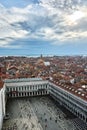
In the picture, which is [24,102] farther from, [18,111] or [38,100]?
[18,111]

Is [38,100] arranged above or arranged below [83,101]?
below

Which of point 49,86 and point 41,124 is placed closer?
point 41,124

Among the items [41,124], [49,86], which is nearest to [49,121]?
[41,124]

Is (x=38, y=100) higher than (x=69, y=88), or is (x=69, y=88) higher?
(x=69, y=88)

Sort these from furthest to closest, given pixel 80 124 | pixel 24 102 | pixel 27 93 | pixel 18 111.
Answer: pixel 27 93, pixel 24 102, pixel 18 111, pixel 80 124

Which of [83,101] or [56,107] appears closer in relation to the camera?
[83,101]

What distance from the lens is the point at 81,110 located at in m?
57.0

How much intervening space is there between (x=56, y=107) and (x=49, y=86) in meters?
21.0

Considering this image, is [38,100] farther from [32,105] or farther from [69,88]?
[69,88]

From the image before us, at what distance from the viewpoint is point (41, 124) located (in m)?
53.7

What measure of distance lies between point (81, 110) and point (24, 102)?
2540cm

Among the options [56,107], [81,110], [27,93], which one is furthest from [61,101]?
[27,93]

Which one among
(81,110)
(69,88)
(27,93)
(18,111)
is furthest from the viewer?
(27,93)

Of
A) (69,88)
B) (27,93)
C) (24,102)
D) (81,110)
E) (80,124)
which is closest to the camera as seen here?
(80,124)
